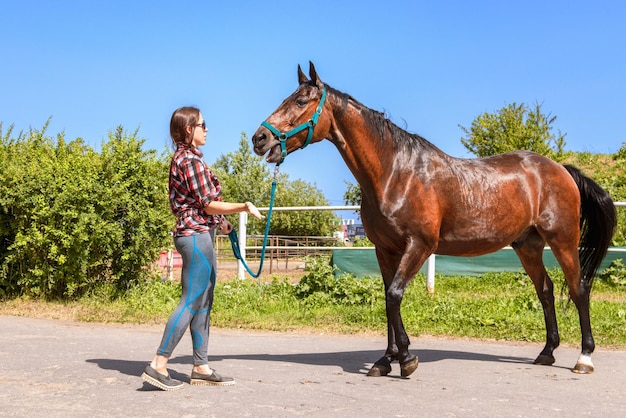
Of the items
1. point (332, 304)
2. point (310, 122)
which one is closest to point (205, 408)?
point (310, 122)

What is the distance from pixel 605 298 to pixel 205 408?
26.1 feet

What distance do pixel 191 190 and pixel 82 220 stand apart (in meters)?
5.01

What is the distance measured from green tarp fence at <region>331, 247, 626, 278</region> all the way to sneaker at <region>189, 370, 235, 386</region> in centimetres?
652

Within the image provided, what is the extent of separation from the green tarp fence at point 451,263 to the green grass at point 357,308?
21.3 inches

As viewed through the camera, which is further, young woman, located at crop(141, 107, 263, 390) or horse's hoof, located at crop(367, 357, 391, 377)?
horse's hoof, located at crop(367, 357, 391, 377)

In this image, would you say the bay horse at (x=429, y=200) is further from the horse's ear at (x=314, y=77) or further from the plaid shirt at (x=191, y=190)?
the plaid shirt at (x=191, y=190)

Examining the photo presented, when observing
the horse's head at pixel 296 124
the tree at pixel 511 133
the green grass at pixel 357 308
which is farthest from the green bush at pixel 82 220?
the tree at pixel 511 133

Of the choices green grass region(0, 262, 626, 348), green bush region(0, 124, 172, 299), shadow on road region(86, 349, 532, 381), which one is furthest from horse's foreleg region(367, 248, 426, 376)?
green bush region(0, 124, 172, 299)

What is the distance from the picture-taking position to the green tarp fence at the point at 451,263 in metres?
11.5

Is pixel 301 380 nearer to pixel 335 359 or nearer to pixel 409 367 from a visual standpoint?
pixel 409 367

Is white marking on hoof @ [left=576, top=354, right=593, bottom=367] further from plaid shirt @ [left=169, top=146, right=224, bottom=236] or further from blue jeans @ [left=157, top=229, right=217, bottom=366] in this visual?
plaid shirt @ [left=169, top=146, right=224, bottom=236]

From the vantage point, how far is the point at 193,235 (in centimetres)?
473

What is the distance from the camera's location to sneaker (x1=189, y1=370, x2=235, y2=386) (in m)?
4.84

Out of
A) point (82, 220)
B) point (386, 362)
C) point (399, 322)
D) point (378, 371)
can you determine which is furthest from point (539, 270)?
point (82, 220)
